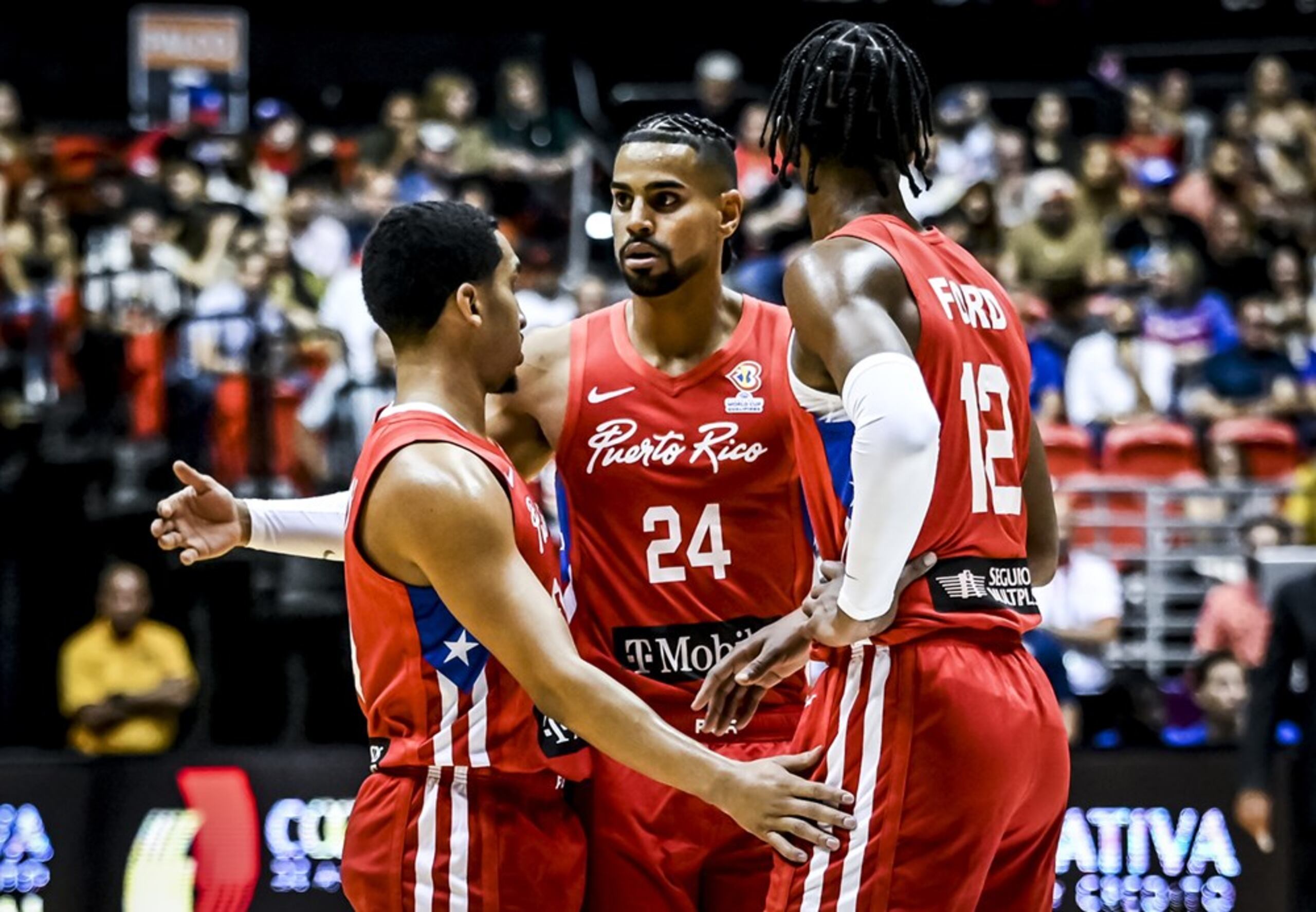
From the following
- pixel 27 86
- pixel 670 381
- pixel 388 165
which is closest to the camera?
pixel 670 381

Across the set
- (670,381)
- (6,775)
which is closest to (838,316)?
(670,381)

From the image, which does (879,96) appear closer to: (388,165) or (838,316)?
(838,316)

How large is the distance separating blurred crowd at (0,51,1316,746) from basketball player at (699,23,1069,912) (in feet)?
16.1

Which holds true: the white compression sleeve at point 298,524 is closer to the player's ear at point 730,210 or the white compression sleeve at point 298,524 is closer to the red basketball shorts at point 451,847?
the red basketball shorts at point 451,847

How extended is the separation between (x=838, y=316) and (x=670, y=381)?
49.5 inches

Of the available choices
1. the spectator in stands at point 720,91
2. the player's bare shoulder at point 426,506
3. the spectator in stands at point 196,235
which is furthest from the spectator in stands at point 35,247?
the player's bare shoulder at point 426,506

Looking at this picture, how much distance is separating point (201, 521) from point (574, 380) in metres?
0.97

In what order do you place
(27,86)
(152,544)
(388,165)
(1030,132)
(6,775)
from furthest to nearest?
(27,86) < (1030,132) < (388,165) < (152,544) < (6,775)

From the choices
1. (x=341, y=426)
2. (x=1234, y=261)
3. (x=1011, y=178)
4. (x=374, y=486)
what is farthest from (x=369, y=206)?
(x=374, y=486)

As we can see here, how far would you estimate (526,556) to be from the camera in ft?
13.0

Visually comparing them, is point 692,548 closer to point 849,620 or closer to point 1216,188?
point 849,620

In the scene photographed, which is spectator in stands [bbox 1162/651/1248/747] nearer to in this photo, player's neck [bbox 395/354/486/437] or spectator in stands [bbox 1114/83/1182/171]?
player's neck [bbox 395/354/486/437]

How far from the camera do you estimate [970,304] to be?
3.81m

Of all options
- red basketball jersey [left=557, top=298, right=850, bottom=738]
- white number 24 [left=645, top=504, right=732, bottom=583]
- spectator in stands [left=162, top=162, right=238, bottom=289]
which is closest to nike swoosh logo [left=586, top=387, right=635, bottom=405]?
red basketball jersey [left=557, top=298, right=850, bottom=738]
